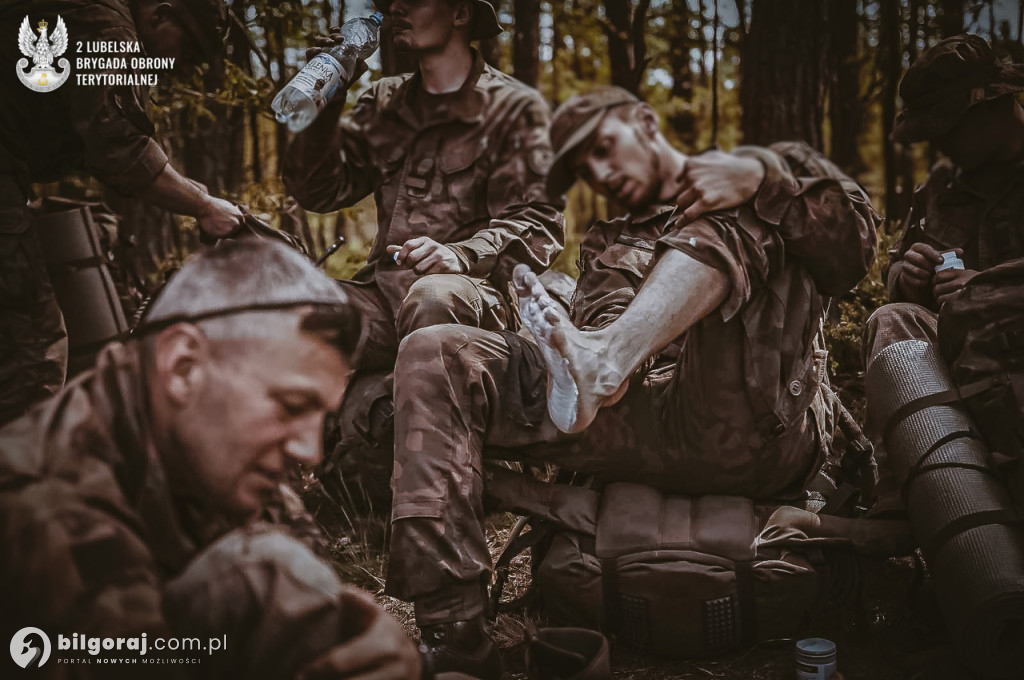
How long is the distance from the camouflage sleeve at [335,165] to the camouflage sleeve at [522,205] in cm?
65

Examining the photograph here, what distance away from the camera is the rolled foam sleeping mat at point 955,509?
2486 millimetres

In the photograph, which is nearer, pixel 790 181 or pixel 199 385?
pixel 199 385

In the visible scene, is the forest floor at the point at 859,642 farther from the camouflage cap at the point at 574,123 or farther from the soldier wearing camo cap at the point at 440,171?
the camouflage cap at the point at 574,123

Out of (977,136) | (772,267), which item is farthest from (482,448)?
(977,136)

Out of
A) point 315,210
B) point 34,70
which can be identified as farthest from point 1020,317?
point 34,70

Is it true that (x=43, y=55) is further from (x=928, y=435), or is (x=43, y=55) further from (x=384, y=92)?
(x=928, y=435)

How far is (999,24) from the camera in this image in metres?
3.03

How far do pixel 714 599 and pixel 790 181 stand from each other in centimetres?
127

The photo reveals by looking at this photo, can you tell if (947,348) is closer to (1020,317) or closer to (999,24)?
(1020,317)

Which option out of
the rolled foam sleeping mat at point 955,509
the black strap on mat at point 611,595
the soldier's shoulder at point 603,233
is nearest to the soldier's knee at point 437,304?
the soldier's shoulder at point 603,233

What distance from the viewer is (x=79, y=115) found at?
10.0 ft

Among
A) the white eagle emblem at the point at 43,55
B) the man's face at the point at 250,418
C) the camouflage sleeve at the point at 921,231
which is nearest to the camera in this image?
the man's face at the point at 250,418

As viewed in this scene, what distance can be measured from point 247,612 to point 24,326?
2.18m

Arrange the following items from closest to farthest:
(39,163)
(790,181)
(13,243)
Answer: (790,181) → (13,243) → (39,163)
